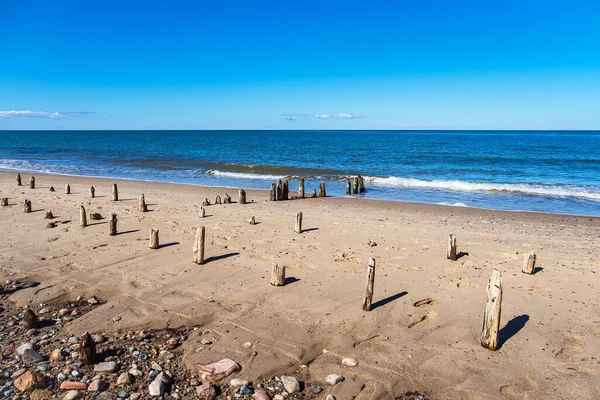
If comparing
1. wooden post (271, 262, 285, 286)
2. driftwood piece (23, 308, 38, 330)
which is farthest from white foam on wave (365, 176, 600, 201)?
driftwood piece (23, 308, 38, 330)

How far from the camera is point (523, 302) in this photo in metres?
8.38

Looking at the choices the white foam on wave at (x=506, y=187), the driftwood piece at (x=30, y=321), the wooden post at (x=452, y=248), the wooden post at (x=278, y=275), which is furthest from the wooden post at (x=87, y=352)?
the white foam on wave at (x=506, y=187)

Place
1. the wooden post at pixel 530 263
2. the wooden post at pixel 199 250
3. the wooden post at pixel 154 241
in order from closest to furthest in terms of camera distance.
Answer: the wooden post at pixel 530 263
the wooden post at pixel 199 250
the wooden post at pixel 154 241

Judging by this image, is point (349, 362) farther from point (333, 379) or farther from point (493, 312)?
point (493, 312)

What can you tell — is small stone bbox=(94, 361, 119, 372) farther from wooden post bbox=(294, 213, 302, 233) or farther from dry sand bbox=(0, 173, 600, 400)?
wooden post bbox=(294, 213, 302, 233)

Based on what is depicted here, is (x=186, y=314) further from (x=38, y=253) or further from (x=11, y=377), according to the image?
(x=38, y=253)

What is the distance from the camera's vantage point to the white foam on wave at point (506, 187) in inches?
986

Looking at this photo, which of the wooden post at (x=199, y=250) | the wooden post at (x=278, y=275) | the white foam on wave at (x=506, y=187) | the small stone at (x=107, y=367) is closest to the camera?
the small stone at (x=107, y=367)

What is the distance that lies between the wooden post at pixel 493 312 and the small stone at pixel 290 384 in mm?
3260

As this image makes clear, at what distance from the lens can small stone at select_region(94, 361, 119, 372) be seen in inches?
222

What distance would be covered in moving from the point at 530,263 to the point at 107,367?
9.28m

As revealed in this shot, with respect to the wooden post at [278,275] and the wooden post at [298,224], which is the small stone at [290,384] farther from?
the wooden post at [298,224]

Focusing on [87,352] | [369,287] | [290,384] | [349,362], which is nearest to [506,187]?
[369,287]

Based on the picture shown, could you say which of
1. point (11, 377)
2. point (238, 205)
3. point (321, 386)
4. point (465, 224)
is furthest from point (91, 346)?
point (465, 224)
